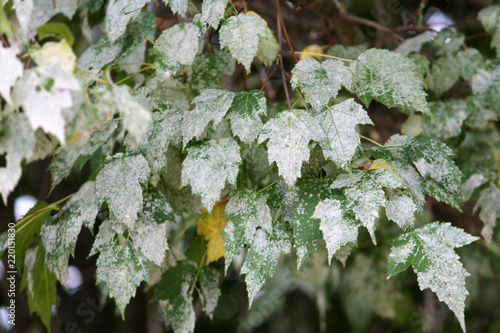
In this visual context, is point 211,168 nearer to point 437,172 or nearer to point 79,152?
point 79,152

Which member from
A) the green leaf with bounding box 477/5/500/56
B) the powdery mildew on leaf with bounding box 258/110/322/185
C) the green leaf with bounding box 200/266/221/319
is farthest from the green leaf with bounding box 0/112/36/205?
the green leaf with bounding box 477/5/500/56

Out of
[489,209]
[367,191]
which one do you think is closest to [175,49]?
[367,191]

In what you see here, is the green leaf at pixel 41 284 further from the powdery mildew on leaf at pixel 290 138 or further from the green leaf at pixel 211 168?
the powdery mildew on leaf at pixel 290 138

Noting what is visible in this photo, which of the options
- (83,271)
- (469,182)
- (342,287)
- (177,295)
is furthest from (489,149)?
(83,271)

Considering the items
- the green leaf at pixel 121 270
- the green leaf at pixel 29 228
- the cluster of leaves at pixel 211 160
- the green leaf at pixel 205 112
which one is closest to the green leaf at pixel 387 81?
the cluster of leaves at pixel 211 160

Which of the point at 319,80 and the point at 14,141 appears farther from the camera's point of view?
the point at 319,80

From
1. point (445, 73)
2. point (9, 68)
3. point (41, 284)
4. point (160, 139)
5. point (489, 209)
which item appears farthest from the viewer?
point (445, 73)
